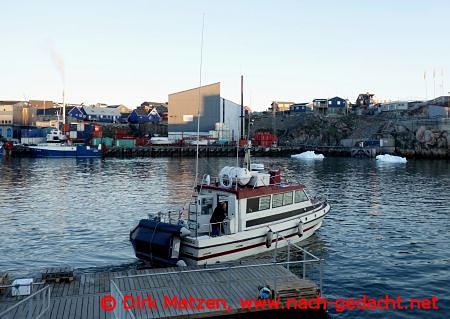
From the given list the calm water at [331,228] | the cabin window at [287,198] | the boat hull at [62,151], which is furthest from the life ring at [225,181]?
the boat hull at [62,151]

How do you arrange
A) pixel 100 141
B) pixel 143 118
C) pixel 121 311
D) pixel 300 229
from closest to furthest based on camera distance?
1. pixel 121 311
2. pixel 300 229
3. pixel 100 141
4. pixel 143 118

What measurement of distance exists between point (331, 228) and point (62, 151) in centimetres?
7953

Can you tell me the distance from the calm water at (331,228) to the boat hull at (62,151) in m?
42.1

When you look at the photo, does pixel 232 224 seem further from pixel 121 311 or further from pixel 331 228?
pixel 331 228

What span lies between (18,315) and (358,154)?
100990mm

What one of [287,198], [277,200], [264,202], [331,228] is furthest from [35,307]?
[331,228]

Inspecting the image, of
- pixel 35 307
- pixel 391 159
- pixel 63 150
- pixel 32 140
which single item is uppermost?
pixel 32 140

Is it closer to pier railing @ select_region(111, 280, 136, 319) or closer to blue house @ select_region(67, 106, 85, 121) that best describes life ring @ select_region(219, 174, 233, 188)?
pier railing @ select_region(111, 280, 136, 319)

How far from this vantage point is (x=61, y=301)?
526 inches

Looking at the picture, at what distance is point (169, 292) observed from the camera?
1408cm

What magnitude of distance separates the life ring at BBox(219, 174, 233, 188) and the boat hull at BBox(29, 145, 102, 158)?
81.2 meters

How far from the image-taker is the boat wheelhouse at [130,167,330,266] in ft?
60.6

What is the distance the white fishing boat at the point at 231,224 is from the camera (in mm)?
18484

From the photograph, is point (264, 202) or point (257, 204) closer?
point (257, 204)
